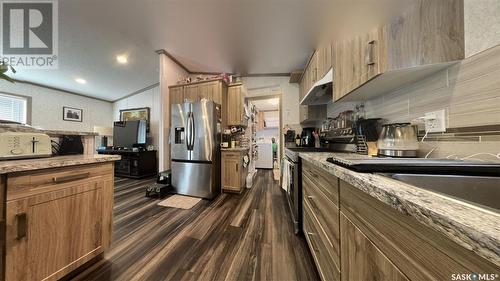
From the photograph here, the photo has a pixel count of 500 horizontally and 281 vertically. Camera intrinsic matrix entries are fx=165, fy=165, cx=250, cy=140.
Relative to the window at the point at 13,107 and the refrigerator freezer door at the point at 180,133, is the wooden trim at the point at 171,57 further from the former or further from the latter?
the window at the point at 13,107

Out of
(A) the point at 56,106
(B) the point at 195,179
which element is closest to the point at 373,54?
(B) the point at 195,179

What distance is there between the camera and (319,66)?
200 centimetres

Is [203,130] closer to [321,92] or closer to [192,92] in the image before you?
[192,92]

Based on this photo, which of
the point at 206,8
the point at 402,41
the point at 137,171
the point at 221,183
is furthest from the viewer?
the point at 137,171

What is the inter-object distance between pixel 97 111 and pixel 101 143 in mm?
1081

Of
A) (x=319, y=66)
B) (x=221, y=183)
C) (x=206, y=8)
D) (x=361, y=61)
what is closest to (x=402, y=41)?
(x=361, y=61)

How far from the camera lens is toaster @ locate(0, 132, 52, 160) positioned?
0.91m

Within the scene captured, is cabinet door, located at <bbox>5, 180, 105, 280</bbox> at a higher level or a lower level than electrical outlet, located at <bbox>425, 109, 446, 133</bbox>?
lower

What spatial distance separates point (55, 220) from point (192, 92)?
2.51 meters

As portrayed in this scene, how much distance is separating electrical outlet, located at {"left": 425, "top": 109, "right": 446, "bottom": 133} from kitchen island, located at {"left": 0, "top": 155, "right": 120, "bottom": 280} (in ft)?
6.79

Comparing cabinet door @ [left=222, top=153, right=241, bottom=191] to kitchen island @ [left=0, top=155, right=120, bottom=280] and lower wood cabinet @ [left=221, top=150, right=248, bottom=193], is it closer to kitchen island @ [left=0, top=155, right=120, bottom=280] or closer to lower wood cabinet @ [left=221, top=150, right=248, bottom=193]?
lower wood cabinet @ [left=221, top=150, right=248, bottom=193]

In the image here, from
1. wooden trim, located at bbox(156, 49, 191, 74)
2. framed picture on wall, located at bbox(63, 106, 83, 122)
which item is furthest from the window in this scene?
wooden trim, located at bbox(156, 49, 191, 74)

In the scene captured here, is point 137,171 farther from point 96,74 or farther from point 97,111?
point 97,111

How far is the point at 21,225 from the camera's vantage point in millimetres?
805
